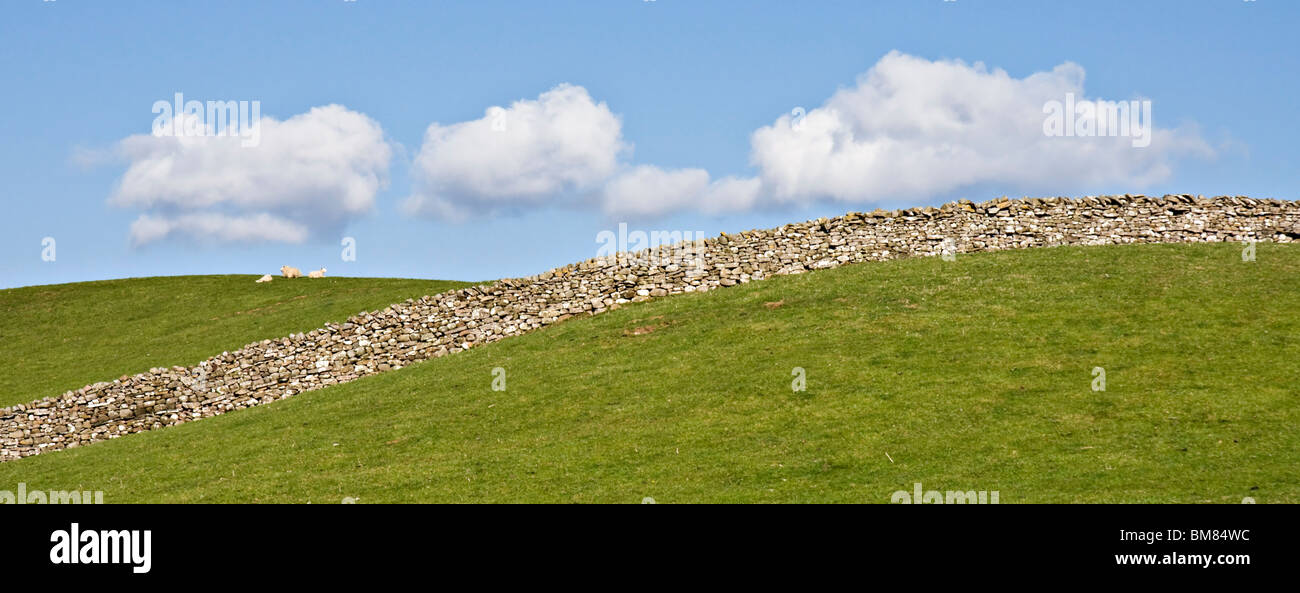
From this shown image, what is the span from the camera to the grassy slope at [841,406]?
26781mm

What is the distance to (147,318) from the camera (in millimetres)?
67500

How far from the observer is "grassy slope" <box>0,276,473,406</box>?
56562 mm

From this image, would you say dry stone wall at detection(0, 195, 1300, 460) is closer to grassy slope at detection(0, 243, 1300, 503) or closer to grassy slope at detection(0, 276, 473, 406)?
grassy slope at detection(0, 243, 1300, 503)

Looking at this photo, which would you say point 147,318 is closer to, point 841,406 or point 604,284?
point 604,284

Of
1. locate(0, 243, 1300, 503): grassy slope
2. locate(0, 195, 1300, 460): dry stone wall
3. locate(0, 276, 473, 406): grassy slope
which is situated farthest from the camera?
locate(0, 276, 473, 406): grassy slope

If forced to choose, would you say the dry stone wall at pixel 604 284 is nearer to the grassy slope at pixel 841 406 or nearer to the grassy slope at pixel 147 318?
the grassy slope at pixel 841 406

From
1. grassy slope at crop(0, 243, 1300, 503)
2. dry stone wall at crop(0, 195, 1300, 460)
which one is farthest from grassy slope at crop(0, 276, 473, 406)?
grassy slope at crop(0, 243, 1300, 503)

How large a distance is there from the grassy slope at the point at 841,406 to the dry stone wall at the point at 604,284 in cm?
235

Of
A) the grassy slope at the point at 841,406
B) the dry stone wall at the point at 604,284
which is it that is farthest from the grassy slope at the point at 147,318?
the grassy slope at the point at 841,406

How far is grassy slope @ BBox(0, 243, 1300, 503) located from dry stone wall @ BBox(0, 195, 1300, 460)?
7.71ft
